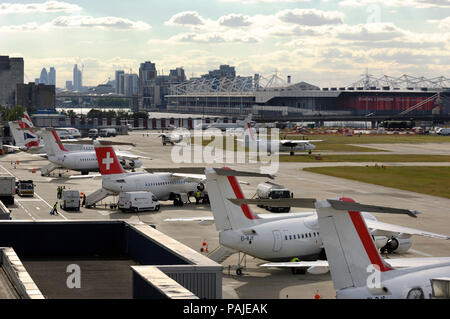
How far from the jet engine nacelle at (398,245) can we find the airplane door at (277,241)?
39.2 feet

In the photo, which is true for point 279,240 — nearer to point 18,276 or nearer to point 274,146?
point 18,276

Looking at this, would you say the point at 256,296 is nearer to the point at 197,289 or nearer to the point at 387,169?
the point at 197,289

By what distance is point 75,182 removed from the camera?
11494 centimetres

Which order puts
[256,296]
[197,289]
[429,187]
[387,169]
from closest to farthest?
[197,289], [256,296], [429,187], [387,169]

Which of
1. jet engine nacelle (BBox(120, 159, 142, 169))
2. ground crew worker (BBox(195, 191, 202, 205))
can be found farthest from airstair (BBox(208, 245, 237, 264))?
jet engine nacelle (BBox(120, 159, 142, 169))

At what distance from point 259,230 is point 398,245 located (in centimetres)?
1404

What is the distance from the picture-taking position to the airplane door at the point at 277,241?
167 feet

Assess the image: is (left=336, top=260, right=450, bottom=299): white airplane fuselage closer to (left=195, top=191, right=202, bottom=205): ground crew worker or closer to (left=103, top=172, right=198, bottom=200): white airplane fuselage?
(left=103, top=172, right=198, bottom=200): white airplane fuselage

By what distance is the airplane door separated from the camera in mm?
50938

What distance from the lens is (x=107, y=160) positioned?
84188 millimetres

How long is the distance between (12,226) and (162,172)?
178 ft

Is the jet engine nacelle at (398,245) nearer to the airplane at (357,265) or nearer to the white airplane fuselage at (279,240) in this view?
the white airplane fuselage at (279,240)

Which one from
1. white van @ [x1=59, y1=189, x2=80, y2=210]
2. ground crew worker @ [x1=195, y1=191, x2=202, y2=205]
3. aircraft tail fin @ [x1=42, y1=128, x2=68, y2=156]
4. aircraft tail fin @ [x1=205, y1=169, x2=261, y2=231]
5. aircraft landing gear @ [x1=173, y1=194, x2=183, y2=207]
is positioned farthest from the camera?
aircraft tail fin @ [x1=42, y1=128, x2=68, y2=156]
